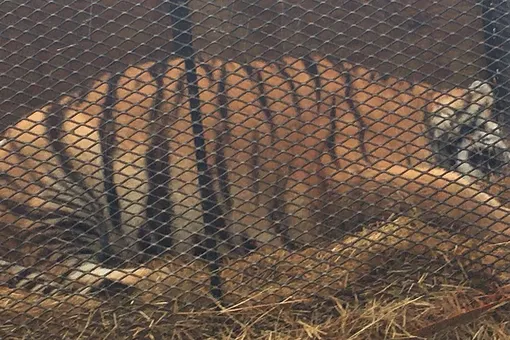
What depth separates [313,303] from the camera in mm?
1802

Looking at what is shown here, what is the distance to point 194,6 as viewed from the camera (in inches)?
83.4

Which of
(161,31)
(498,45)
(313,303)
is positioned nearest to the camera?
(313,303)

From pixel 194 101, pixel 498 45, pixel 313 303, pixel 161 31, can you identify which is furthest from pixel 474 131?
pixel 161 31

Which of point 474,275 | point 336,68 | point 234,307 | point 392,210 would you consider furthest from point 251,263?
point 336,68

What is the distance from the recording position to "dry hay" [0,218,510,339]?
1.75 meters

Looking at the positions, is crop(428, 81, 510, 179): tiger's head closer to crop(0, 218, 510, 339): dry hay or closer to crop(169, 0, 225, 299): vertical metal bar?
crop(0, 218, 510, 339): dry hay

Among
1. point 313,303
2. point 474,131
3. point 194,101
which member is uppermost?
point 194,101

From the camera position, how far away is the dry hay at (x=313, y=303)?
1.75 meters

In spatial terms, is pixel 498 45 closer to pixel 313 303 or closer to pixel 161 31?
pixel 313 303

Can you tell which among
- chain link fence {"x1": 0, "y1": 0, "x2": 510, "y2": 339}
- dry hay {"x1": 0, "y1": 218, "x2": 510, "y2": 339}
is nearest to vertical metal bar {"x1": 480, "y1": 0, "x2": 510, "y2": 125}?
chain link fence {"x1": 0, "y1": 0, "x2": 510, "y2": 339}

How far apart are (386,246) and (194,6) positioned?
949 millimetres

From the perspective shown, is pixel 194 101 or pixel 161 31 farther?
pixel 161 31

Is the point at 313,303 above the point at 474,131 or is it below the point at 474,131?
below

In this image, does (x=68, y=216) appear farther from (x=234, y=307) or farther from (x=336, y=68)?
(x=336, y=68)
